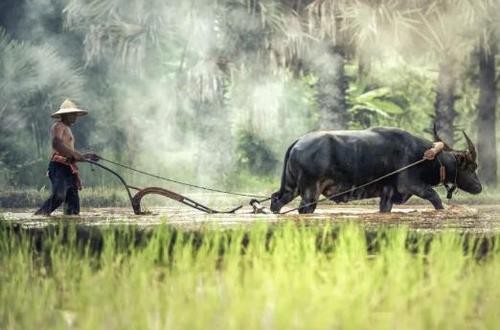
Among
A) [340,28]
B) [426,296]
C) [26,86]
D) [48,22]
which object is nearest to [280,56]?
[340,28]

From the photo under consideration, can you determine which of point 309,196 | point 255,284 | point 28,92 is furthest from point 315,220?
point 28,92

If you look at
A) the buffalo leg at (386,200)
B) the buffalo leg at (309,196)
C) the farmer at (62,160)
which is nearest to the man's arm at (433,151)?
the buffalo leg at (386,200)

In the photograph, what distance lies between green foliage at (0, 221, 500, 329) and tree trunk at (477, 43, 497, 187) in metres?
14.0

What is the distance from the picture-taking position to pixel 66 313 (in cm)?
696

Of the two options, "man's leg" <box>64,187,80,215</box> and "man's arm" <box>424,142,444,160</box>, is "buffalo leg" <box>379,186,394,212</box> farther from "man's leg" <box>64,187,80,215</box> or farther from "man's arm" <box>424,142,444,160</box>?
"man's leg" <box>64,187,80,215</box>

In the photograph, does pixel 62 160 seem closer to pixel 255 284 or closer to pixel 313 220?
pixel 313 220

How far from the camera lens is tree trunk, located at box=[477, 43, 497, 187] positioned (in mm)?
23602

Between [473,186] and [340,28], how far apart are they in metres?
8.35

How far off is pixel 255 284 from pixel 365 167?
24.0ft

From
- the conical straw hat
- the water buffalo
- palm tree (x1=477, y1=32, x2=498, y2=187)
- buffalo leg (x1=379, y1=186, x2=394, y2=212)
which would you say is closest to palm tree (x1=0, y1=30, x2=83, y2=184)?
palm tree (x1=477, y1=32, x2=498, y2=187)

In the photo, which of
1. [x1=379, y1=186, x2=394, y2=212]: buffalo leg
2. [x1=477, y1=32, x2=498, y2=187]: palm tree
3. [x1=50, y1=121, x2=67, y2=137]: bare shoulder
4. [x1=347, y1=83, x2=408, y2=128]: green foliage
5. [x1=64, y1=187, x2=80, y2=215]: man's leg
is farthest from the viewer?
[x1=347, y1=83, x2=408, y2=128]: green foliage

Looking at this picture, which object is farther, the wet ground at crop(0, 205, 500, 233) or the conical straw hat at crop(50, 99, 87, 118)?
the conical straw hat at crop(50, 99, 87, 118)

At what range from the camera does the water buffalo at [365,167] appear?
14.4 m

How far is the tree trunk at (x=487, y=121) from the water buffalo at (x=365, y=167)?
886 centimetres
